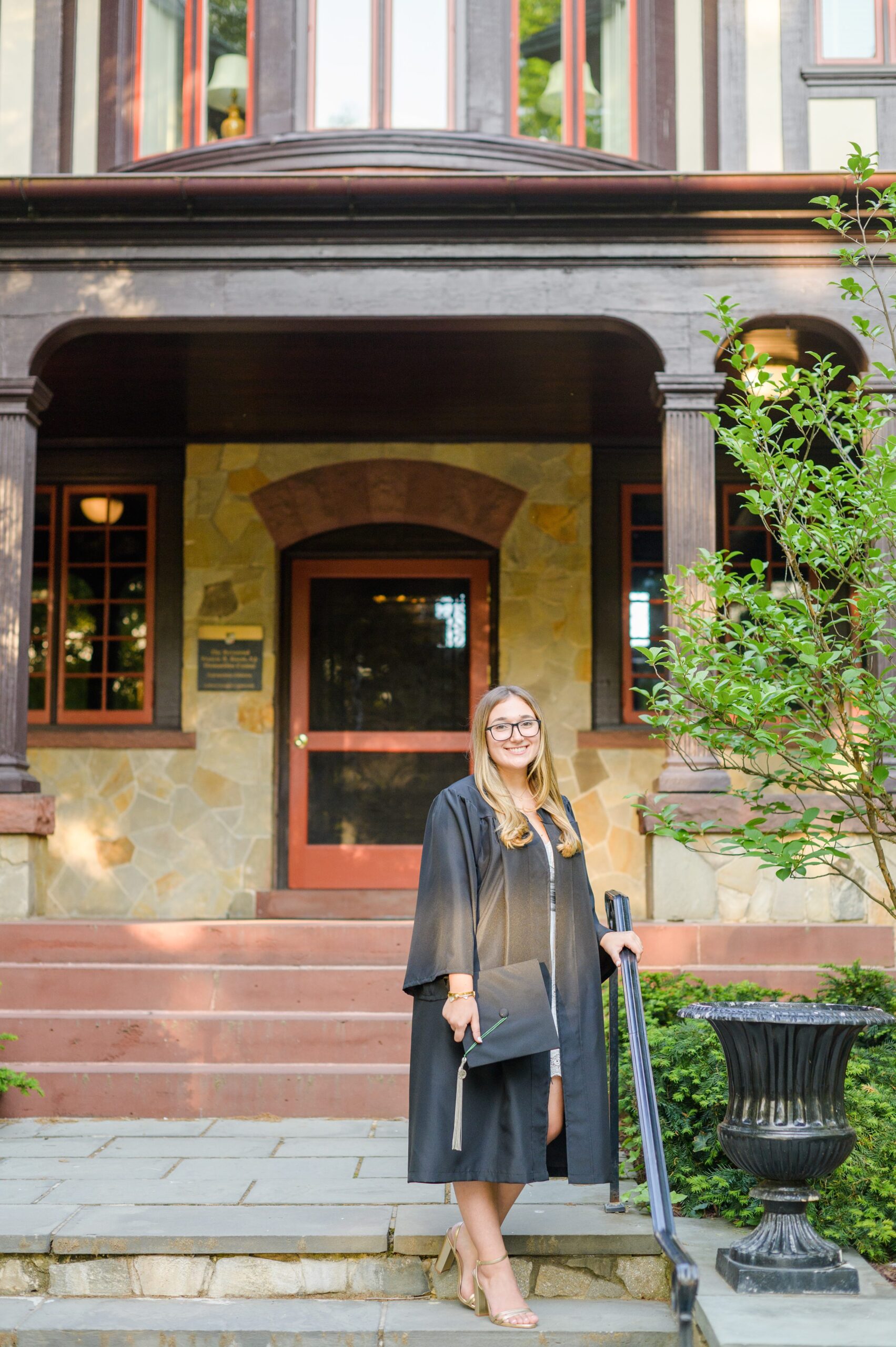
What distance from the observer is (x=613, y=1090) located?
402 cm

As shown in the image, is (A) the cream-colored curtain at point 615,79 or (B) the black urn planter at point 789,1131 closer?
(B) the black urn planter at point 789,1131

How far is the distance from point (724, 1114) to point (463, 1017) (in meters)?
1.47

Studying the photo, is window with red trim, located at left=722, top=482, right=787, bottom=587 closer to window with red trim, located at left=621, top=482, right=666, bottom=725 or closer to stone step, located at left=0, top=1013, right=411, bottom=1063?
window with red trim, located at left=621, top=482, right=666, bottom=725

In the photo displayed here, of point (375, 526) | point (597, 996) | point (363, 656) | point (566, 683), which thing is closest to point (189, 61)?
point (375, 526)

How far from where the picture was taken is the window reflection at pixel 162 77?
7383 millimetres

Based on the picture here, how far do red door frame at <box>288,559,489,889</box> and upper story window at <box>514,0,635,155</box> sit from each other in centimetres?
278

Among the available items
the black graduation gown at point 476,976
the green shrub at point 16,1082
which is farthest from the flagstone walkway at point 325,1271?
the green shrub at point 16,1082

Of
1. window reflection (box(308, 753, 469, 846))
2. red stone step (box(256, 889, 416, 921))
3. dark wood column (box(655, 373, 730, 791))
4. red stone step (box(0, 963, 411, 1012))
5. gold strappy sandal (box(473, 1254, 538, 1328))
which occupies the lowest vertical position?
gold strappy sandal (box(473, 1254, 538, 1328))

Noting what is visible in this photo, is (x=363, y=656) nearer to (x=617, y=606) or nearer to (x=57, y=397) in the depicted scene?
(x=617, y=606)

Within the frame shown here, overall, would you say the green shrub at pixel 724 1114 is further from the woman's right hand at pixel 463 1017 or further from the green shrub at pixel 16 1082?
the green shrub at pixel 16 1082

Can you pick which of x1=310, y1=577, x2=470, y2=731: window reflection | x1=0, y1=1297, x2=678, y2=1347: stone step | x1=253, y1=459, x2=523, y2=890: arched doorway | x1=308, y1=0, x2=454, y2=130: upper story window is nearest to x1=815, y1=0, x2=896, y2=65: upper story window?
x1=308, y1=0, x2=454, y2=130: upper story window

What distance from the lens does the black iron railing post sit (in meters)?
3.94

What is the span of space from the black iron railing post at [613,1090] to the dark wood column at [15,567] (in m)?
3.62

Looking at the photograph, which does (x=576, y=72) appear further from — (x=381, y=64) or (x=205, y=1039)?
(x=205, y=1039)
